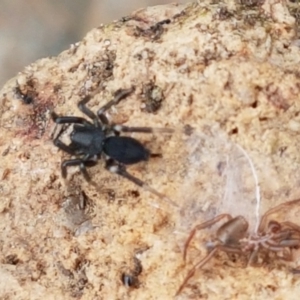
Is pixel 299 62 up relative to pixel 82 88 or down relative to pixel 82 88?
down

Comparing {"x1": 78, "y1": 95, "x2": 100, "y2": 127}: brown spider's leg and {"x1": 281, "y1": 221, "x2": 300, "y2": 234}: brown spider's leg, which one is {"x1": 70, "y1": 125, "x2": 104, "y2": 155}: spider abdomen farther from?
{"x1": 281, "y1": 221, "x2": 300, "y2": 234}: brown spider's leg

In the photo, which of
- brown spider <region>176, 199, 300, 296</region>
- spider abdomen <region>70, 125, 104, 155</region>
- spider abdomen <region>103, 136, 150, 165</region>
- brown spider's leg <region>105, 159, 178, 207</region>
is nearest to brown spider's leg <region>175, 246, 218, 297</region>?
brown spider <region>176, 199, 300, 296</region>

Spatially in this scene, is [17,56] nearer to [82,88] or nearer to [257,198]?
[82,88]

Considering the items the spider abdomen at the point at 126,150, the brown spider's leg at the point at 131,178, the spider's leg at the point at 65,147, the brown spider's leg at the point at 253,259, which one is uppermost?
the spider's leg at the point at 65,147

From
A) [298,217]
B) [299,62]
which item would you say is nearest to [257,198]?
[298,217]

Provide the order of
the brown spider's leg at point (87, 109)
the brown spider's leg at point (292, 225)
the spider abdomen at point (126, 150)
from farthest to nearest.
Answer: the brown spider's leg at point (87, 109) < the spider abdomen at point (126, 150) < the brown spider's leg at point (292, 225)

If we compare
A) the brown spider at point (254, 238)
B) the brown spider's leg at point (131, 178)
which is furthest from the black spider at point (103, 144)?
the brown spider at point (254, 238)

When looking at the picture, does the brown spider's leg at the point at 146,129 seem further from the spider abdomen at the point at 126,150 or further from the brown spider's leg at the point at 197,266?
the brown spider's leg at the point at 197,266
